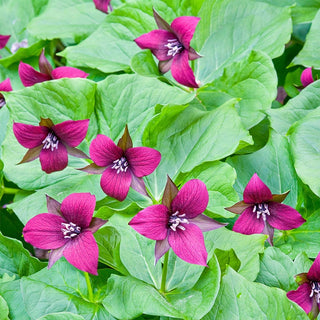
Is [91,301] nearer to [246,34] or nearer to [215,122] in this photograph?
[215,122]

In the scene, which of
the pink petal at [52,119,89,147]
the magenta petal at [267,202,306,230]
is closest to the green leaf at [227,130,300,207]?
the magenta petal at [267,202,306,230]

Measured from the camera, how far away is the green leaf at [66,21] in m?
1.60

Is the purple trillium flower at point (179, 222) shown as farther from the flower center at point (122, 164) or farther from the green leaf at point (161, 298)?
the flower center at point (122, 164)

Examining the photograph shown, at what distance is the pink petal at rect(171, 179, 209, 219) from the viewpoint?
86 cm

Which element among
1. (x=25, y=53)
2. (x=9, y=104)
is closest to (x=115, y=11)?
(x=25, y=53)

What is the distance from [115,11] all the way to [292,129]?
2.11 feet

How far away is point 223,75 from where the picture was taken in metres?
1.33

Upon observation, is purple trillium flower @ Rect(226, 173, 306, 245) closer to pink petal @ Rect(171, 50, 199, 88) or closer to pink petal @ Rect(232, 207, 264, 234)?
pink petal @ Rect(232, 207, 264, 234)

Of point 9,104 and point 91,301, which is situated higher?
point 9,104

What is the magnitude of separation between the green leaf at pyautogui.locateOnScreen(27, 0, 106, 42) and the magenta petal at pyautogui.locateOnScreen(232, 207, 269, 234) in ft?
2.83

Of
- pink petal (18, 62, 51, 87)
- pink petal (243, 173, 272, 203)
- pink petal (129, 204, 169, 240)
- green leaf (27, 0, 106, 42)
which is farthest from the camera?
green leaf (27, 0, 106, 42)

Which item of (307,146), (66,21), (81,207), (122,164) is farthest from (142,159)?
(66,21)

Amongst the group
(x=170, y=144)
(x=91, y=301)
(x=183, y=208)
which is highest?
(x=183, y=208)

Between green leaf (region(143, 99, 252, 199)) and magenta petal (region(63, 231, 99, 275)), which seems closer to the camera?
magenta petal (region(63, 231, 99, 275))
